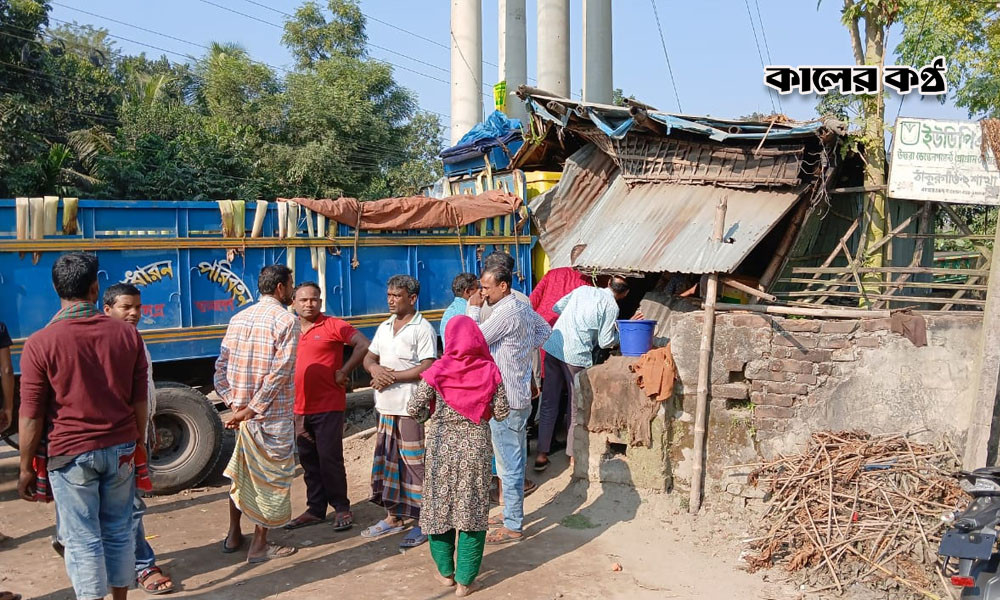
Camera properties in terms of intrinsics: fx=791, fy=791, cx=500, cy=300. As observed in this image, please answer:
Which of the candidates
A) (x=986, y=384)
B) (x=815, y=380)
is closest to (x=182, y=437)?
(x=815, y=380)

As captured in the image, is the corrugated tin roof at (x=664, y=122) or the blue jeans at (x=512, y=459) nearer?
the blue jeans at (x=512, y=459)

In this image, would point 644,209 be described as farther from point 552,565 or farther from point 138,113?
point 138,113

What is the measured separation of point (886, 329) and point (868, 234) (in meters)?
1.63

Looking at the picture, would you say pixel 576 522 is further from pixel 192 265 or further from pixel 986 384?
pixel 192 265

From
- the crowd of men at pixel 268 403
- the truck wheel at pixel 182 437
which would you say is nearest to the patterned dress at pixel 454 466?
the crowd of men at pixel 268 403

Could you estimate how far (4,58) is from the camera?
15547 millimetres

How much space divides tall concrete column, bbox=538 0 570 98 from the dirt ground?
12.0 meters

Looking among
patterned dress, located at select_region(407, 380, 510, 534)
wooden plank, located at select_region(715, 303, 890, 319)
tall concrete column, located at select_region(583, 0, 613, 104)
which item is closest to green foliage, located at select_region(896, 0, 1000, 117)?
tall concrete column, located at select_region(583, 0, 613, 104)

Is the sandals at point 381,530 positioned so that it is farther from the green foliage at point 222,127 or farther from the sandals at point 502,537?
the green foliage at point 222,127

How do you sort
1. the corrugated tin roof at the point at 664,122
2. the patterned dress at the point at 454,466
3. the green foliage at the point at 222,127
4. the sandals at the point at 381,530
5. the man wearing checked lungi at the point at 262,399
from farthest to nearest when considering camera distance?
the green foliage at the point at 222,127 → the corrugated tin roof at the point at 664,122 → the sandals at the point at 381,530 → the man wearing checked lungi at the point at 262,399 → the patterned dress at the point at 454,466

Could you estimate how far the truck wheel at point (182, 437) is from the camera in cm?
646

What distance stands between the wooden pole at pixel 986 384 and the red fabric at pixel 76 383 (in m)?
4.97

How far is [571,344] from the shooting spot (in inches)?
255

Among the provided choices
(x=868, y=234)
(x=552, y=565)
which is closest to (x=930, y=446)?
(x=868, y=234)
